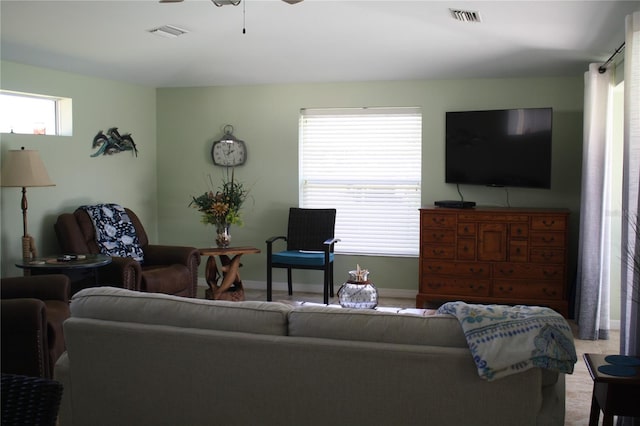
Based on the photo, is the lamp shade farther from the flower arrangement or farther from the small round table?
the flower arrangement

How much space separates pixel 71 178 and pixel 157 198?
139cm

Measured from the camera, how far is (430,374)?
2.21 meters

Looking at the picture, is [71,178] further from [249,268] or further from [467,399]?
[467,399]

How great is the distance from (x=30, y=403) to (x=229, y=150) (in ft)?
17.2

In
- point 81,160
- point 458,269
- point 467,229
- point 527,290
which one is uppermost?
point 81,160

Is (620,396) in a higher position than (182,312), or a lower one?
lower

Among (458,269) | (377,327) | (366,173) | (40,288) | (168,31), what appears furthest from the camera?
(366,173)

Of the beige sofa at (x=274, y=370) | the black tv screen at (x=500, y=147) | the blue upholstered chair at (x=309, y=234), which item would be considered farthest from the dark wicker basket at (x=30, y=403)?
the black tv screen at (x=500, y=147)

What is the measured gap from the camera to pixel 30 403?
1.62 meters

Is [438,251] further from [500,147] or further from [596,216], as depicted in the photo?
[596,216]

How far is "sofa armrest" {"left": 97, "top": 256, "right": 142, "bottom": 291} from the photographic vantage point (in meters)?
4.91

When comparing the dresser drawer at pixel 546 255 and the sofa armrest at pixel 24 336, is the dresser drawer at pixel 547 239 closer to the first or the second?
the dresser drawer at pixel 546 255

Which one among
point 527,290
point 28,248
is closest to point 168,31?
point 28,248

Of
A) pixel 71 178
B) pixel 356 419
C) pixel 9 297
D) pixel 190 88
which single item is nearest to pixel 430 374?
pixel 356 419
